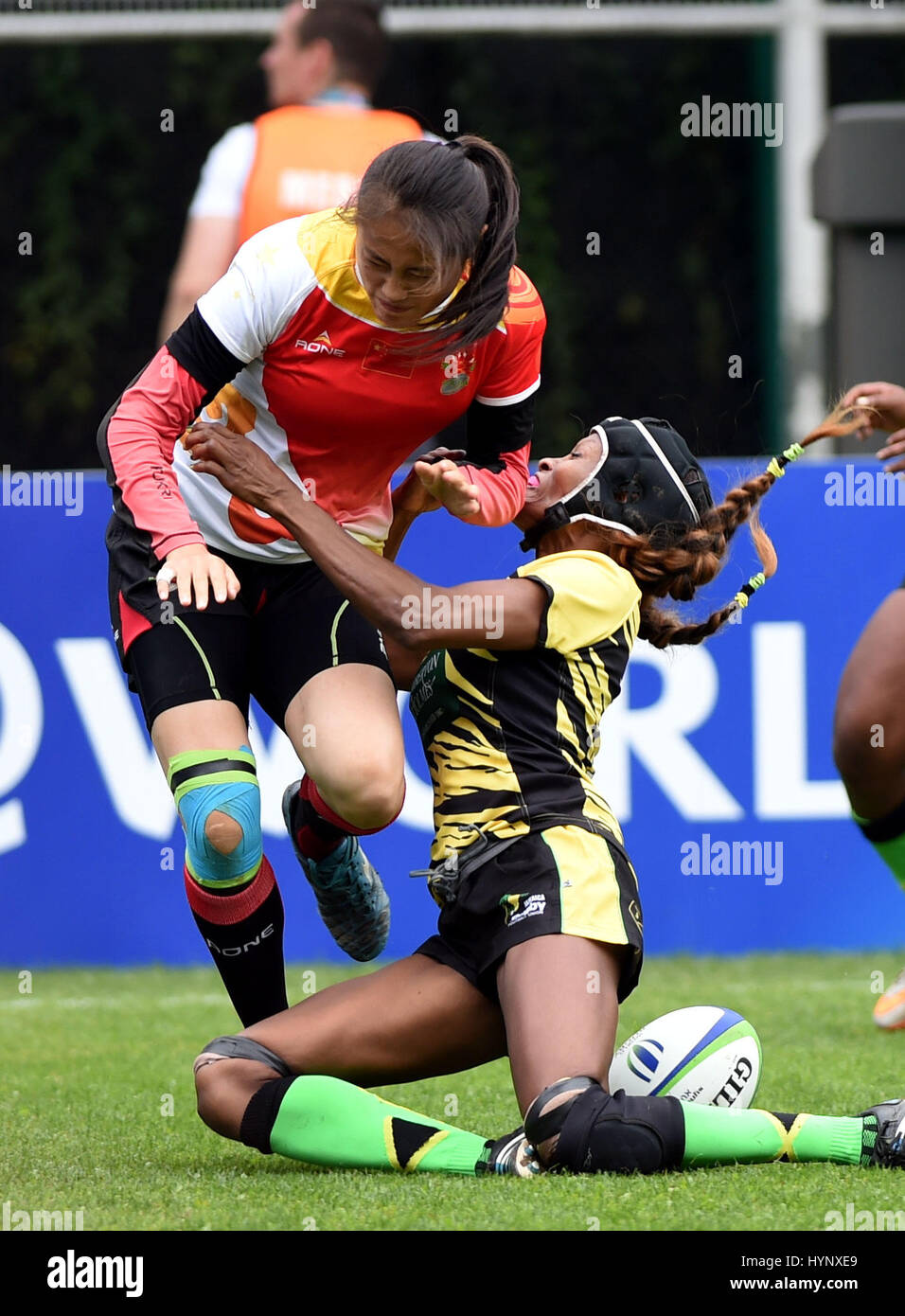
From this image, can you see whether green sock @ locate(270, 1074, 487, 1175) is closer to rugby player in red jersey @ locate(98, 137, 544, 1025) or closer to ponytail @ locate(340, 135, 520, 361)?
rugby player in red jersey @ locate(98, 137, 544, 1025)

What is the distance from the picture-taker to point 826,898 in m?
5.55

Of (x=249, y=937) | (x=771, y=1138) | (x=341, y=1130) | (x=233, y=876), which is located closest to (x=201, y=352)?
(x=233, y=876)

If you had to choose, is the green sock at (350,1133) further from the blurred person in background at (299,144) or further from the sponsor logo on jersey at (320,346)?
the blurred person in background at (299,144)

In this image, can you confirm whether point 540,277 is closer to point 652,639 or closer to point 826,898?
point 826,898

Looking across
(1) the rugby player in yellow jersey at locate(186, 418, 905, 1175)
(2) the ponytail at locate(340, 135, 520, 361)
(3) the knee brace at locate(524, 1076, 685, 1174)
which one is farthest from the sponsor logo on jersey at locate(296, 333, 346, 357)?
(3) the knee brace at locate(524, 1076, 685, 1174)

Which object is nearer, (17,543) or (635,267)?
(17,543)

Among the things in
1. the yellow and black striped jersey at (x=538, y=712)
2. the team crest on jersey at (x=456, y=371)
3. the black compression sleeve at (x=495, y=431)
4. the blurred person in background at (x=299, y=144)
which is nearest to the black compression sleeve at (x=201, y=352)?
the team crest on jersey at (x=456, y=371)

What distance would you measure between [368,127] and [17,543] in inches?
64.4

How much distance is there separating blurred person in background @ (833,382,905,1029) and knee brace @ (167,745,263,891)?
1832 millimetres

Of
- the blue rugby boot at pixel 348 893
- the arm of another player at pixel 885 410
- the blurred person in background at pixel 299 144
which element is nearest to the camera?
the blue rugby boot at pixel 348 893

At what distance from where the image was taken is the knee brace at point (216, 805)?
328cm

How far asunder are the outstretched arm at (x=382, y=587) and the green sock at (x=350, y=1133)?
2.56 feet

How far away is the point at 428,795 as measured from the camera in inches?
217

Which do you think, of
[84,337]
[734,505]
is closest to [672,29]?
[84,337]
